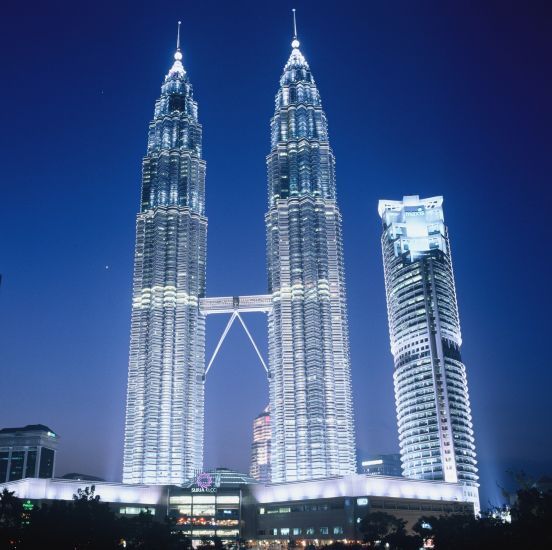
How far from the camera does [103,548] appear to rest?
341ft

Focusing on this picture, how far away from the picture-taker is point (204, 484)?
641ft

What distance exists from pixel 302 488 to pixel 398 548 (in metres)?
62.5

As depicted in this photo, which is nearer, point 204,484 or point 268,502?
point 268,502

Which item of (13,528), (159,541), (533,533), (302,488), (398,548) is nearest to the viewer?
(533,533)

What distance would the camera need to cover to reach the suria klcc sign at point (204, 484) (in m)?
194

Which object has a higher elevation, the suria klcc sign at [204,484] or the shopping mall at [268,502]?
the suria klcc sign at [204,484]

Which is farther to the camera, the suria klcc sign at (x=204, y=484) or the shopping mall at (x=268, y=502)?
the suria klcc sign at (x=204, y=484)

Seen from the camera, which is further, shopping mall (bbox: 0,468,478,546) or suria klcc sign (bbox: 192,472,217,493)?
suria klcc sign (bbox: 192,472,217,493)

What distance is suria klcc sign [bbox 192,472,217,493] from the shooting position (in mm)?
193875

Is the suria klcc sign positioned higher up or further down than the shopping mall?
higher up

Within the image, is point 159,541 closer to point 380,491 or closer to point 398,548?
point 398,548

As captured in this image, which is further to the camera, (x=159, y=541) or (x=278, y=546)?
(x=278, y=546)

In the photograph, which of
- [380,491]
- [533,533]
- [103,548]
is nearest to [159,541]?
[103,548]

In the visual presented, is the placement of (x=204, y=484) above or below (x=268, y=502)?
above
